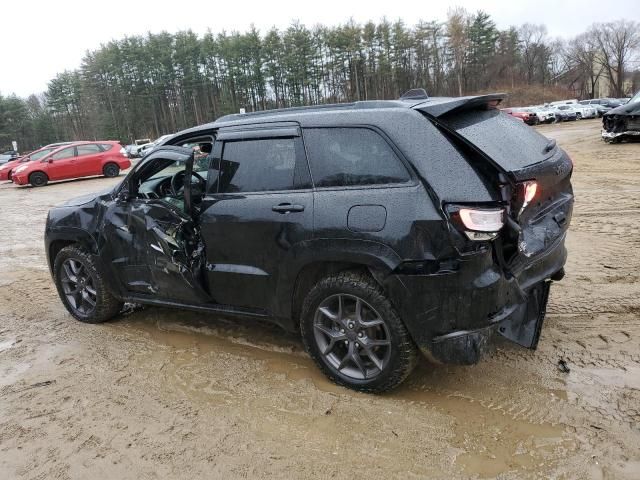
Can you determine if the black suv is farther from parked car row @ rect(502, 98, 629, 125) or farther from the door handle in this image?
parked car row @ rect(502, 98, 629, 125)

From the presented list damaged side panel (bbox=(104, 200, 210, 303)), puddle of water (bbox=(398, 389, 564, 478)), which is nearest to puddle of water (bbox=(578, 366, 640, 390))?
puddle of water (bbox=(398, 389, 564, 478))

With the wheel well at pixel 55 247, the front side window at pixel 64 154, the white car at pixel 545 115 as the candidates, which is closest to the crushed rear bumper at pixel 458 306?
the wheel well at pixel 55 247

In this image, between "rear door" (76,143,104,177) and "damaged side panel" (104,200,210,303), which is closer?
"damaged side panel" (104,200,210,303)

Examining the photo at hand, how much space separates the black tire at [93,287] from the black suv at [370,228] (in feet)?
2.56

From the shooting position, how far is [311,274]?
11.0 ft

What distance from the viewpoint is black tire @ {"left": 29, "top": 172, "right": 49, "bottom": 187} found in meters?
20.7

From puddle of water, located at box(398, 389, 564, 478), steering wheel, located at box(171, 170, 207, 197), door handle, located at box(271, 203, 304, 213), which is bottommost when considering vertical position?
puddle of water, located at box(398, 389, 564, 478)

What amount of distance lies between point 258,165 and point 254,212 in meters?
0.36

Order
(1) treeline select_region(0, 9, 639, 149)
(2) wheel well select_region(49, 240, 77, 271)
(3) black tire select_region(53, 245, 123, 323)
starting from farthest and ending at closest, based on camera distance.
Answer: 1. (1) treeline select_region(0, 9, 639, 149)
2. (2) wheel well select_region(49, 240, 77, 271)
3. (3) black tire select_region(53, 245, 123, 323)

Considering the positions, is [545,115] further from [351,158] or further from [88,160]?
[351,158]

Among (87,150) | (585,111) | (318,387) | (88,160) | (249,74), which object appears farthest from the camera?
(249,74)

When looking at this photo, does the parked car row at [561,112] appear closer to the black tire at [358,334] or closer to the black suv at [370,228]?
the black suv at [370,228]

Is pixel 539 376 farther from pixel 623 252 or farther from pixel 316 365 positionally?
pixel 623 252

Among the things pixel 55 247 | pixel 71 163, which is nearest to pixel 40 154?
pixel 71 163
